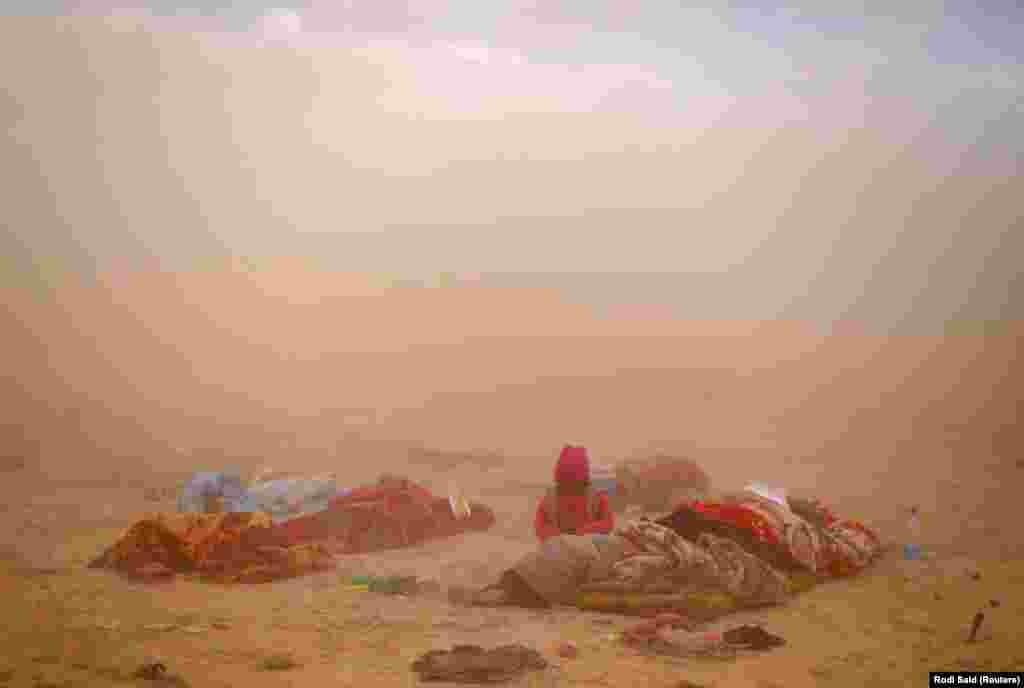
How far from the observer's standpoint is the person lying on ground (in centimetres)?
588

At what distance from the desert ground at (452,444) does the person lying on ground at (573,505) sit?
0.46m

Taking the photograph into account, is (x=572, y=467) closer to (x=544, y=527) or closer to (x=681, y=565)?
(x=544, y=527)

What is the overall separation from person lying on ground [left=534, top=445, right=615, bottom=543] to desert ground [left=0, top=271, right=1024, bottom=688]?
46 centimetres

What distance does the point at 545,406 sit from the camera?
41.1ft

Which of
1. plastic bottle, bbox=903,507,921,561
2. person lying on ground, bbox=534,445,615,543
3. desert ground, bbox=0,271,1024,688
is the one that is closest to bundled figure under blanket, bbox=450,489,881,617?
desert ground, bbox=0,271,1024,688

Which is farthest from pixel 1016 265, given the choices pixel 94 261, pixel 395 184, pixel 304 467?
pixel 94 261

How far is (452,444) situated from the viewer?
10.8 metres

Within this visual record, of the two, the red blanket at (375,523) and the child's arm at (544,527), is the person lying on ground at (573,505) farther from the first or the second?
the red blanket at (375,523)

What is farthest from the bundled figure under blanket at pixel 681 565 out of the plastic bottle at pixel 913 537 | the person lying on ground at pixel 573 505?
the plastic bottle at pixel 913 537

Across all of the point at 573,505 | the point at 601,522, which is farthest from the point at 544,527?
the point at 601,522

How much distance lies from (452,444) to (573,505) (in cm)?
506

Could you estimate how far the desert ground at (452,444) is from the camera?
4.16 meters

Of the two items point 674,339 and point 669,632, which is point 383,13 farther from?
point 669,632

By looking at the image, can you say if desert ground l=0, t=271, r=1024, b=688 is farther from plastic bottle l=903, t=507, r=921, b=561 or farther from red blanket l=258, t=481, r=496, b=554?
red blanket l=258, t=481, r=496, b=554
